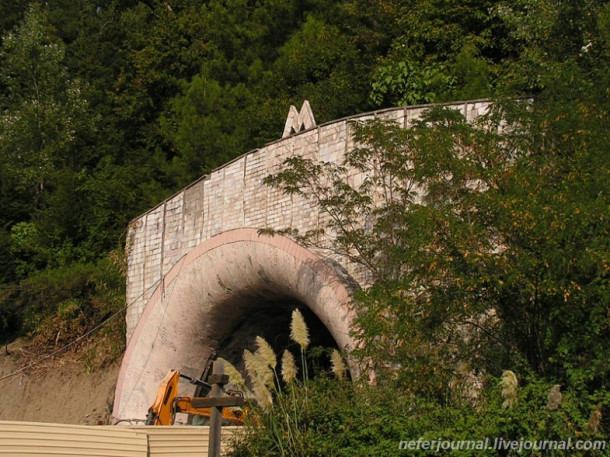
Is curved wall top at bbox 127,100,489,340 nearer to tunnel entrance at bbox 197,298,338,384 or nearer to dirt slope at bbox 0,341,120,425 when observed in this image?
tunnel entrance at bbox 197,298,338,384

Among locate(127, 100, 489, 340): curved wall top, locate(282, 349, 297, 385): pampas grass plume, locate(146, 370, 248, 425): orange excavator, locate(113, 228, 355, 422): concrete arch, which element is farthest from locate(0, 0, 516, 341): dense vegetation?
locate(282, 349, 297, 385): pampas grass plume

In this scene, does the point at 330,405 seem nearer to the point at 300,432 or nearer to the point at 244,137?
the point at 300,432

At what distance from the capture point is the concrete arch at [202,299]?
1452 cm

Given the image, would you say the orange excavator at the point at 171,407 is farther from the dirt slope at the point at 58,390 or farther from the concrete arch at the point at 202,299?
the dirt slope at the point at 58,390

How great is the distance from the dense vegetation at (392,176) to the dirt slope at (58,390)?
2.49ft

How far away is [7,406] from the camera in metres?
19.9

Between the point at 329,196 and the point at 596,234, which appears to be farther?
the point at 329,196

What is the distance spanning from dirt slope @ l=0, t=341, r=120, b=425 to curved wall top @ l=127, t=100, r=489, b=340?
8.25 ft

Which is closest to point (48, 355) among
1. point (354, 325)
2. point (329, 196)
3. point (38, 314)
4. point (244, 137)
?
point (38, 314)

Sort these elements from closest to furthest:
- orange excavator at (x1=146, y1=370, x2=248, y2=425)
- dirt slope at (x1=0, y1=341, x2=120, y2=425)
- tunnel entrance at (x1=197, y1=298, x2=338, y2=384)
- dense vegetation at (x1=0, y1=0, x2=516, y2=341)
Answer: orange excavator at (x1=146, y1=370, x2=248, y2=425) → tunnel entrance at (x1=197, y1=298, x2=338, y2=384) → dirt slope at (x1=0, y1=341, x2=120, y2=425) → dense vegetation at (x1=0, y1=0, x2=516, y2=341)

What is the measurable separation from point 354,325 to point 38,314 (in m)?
11.4

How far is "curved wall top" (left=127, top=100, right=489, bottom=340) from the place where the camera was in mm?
14188

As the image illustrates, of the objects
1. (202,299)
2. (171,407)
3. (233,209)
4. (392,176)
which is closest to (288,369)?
(392,176)

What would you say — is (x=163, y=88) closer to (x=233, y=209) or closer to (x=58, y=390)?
(x=58, y=390)
